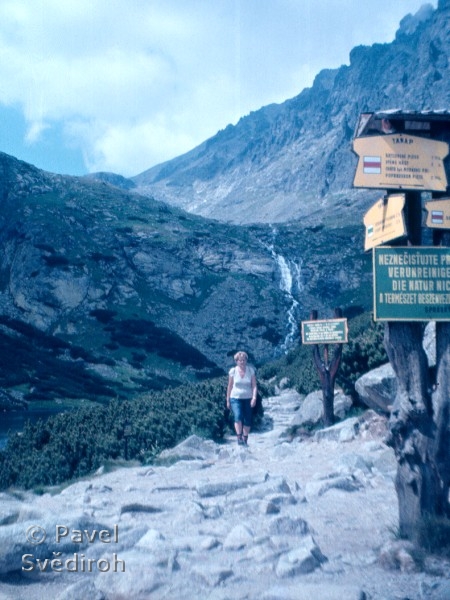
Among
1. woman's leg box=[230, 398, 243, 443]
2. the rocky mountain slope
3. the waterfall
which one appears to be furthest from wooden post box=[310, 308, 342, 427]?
the waterfall

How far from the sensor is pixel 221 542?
4559 millimetres

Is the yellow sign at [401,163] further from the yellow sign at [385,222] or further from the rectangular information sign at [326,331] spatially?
the rectangular information sign at [326,331]

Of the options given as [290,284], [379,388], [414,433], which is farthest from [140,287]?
[414,433]

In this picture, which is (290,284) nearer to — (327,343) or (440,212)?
(327,343)

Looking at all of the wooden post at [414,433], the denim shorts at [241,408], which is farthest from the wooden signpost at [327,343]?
the wooden post at [414,433]

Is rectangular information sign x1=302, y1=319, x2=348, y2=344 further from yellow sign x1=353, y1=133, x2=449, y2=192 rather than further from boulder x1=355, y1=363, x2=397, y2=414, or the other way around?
yellow sign x1=353, y1=133, x2=449, y2=192

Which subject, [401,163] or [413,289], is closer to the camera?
[413,289]

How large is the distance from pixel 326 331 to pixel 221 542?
8.44 meters

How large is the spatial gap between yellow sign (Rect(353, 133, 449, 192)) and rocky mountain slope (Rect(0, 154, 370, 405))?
41.3 m

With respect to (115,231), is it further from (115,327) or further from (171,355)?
(171,355)

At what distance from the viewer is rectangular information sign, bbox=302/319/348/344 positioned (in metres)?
12.3

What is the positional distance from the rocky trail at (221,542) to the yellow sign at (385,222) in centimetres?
256

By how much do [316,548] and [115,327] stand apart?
60.4m

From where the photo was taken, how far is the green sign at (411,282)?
4648 millimetres
